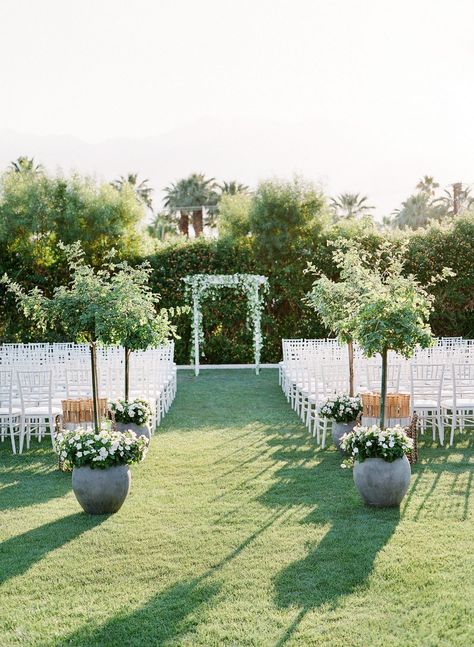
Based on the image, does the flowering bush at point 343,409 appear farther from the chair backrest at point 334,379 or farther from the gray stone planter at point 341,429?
the chair backrest at point 334,379

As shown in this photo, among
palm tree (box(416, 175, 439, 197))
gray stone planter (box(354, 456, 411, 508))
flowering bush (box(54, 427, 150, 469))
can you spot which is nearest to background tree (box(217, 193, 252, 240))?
flowering bush (box(54, 427, 150, 469))

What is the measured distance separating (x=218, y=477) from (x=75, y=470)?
184 centimetres

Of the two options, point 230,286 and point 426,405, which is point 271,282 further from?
point 426,405

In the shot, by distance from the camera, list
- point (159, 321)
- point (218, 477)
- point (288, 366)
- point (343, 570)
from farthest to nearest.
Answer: point (288, 366) → point (159, 321) → point (218, 477) → point (343, 570)

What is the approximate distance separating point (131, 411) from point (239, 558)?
144 inches

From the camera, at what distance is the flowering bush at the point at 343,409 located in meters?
8.29

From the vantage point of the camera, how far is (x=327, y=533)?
5621 mm

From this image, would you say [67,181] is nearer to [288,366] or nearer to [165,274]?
[165,274]

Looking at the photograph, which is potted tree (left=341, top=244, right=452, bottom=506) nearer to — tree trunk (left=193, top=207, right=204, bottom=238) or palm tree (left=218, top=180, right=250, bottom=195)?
tree trunk (left=193, top=207, right=204, bottom=238)

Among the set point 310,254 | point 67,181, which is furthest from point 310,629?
point 67,181

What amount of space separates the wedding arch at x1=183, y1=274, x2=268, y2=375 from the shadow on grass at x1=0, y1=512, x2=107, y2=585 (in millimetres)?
11457

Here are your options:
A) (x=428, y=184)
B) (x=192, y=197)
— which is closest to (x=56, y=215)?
(x=192, y=197)

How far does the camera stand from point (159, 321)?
8.40 meters

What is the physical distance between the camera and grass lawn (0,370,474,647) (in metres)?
4.07
